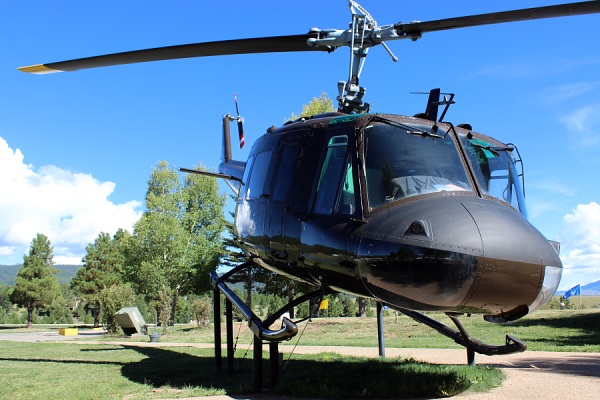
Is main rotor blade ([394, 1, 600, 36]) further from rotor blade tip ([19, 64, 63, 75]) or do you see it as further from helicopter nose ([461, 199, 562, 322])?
rotor blade tip ([19, 64, 63, 75])

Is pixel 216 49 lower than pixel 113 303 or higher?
higher

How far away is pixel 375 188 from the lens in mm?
5727

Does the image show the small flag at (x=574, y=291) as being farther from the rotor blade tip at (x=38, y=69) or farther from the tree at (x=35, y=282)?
the tree at (x=35, y=282)

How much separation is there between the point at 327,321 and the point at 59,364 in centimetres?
1520

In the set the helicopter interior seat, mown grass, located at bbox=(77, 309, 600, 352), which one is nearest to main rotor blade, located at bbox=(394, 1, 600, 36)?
the helicopter interior seat

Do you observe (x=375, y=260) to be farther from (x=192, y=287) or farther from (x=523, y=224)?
(x=192, y=287)

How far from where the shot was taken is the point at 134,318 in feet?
86.7

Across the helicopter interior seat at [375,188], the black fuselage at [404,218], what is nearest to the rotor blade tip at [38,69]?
the black fuselage at [404,218]

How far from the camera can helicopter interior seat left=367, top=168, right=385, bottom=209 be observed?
5656mm

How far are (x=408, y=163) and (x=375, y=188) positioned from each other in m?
0.46

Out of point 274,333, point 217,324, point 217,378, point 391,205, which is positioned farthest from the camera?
point 217,324

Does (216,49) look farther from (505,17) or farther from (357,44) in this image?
(505,17)

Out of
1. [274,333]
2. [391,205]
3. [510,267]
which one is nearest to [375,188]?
[391,205]

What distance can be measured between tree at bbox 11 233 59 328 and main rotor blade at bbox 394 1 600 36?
161 feet
